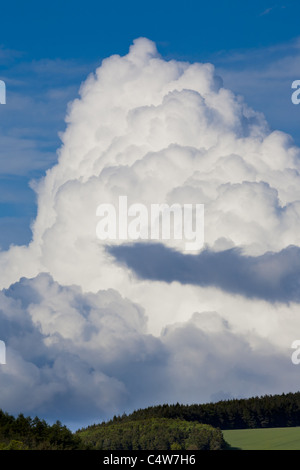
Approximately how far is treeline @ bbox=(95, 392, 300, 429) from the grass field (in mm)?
1720

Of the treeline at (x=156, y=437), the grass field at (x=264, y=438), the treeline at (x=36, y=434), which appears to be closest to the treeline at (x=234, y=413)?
the grass field at (x=264, y=438)

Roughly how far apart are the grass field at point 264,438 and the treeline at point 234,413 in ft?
5.64

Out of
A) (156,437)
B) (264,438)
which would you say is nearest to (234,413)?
(264,438)

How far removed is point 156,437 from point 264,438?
11284mm

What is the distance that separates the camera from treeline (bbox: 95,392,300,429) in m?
75.9

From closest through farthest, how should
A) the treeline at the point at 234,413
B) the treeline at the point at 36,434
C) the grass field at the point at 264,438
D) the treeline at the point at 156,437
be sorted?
the treeline at the point at 36,434, the treeline at the point at 156,437, the grass field at the point at 264,438, the treeline at the point at 234,413

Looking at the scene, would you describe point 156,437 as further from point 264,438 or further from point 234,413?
point 234,413

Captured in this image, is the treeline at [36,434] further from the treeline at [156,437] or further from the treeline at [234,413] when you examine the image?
the treeline at [234,413]

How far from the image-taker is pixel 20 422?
6353cm

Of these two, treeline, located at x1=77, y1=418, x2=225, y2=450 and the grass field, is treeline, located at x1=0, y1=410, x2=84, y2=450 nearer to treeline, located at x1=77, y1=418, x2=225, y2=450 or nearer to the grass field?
treeline, located at x1=77, y1=418, x2=225, y2=450

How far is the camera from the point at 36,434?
6162 cm

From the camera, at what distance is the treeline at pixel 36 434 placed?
193ft

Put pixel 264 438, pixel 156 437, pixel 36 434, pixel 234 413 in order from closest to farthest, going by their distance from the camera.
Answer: pixel 36 434 < pixel 156 437 < pixel 264 438 < pixel 234 413
